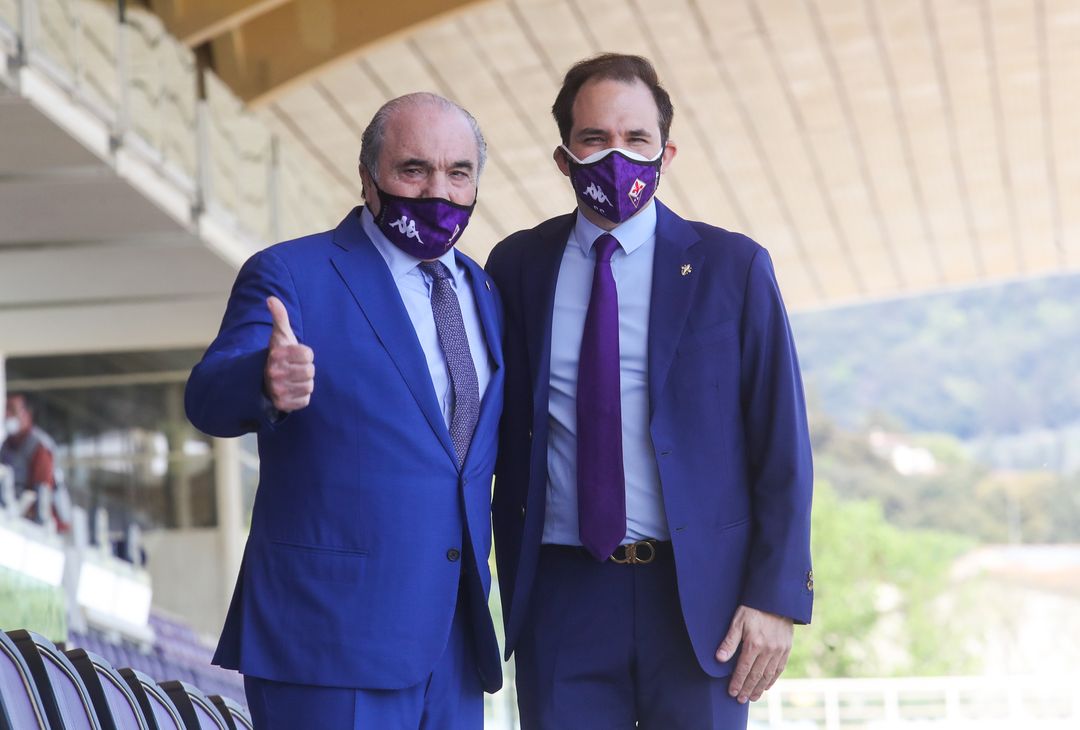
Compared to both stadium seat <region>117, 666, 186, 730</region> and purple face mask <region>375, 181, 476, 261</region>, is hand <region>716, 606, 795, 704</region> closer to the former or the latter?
purple face mask <region>375, 181, 476, 261</region>

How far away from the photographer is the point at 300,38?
44.1ft

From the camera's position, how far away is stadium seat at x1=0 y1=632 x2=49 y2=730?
2.48 m

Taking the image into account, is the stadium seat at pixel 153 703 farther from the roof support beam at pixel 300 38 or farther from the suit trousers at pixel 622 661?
the roof support beam at pixel 300 38

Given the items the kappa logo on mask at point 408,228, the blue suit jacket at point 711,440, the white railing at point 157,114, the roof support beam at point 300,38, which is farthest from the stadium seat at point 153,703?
the roof support beam at point 300,38

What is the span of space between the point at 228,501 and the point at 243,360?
16.8m

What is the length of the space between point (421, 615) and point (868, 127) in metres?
15.5

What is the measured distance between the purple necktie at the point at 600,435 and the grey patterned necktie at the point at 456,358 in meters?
0.21

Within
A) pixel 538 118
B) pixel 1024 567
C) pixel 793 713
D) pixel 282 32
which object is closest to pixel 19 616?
pixel 282 32

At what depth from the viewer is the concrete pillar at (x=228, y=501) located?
1888 centimetres

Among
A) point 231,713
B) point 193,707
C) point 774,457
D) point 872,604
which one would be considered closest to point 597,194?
point 774,457

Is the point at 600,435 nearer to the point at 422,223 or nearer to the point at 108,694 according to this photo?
the point at 422,223

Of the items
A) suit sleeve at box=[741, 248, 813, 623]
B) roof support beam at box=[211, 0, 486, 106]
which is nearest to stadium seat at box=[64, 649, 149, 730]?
→ suit sleeve at box=[741, 248, 813, 623]

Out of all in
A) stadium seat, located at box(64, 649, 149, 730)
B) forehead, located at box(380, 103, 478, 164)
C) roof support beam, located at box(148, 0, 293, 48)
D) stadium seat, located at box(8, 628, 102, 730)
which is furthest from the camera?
roof support beam, located at box(148, 0, 293, 48)

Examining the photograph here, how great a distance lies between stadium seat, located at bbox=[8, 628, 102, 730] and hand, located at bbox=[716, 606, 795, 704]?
1.14 meters
